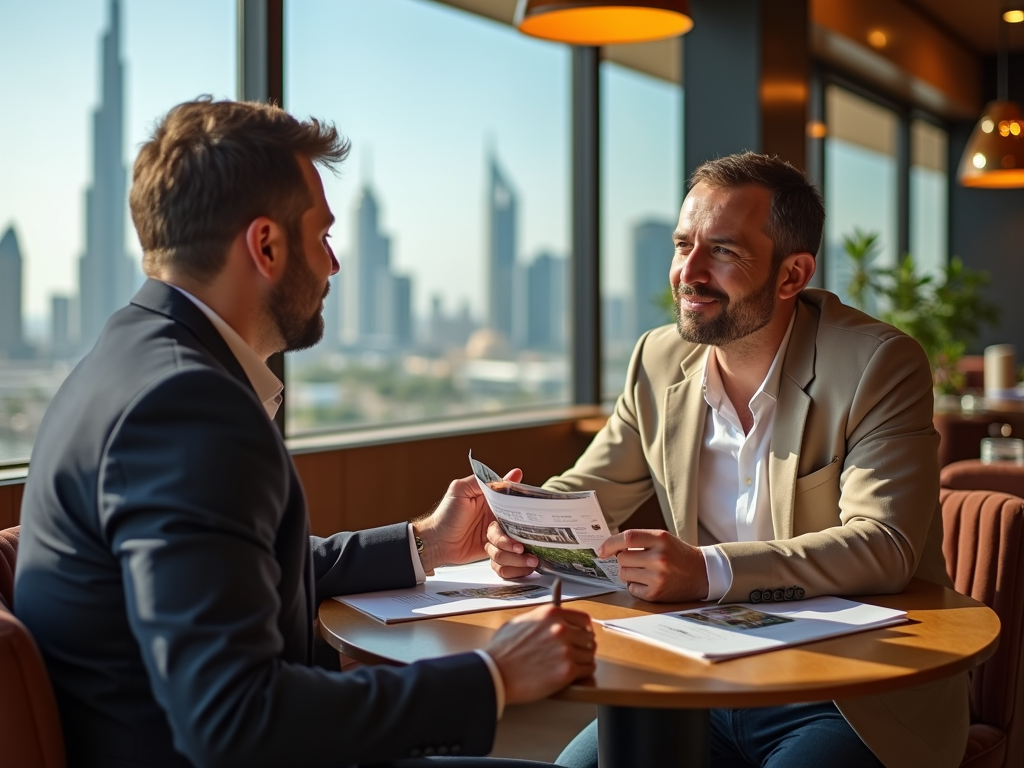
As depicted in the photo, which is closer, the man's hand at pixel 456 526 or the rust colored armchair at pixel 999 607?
the man's hand at pixel 456 526

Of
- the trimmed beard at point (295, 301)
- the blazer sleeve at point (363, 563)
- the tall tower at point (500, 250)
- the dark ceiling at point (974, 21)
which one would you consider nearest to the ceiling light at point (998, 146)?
the dark ceiling at point (974, 21)

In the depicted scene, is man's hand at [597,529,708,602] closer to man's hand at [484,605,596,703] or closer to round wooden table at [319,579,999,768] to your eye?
round wooden table at [319,579,999,768]

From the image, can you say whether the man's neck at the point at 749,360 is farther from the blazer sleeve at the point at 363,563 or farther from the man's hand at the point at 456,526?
the blazer sleeve at the point at 363,563

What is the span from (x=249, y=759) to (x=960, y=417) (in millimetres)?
4684

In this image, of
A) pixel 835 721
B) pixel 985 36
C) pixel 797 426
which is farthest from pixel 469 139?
pixel 985 36

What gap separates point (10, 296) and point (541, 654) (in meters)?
1.99

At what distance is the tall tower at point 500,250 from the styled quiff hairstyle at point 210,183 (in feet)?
10.2

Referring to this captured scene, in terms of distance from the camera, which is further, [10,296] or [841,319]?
[10,296]

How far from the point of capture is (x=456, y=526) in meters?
1.96

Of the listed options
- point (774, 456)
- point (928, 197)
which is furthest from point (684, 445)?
point (928, 197)

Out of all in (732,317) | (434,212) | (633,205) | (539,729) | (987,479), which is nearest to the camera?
(732,317)

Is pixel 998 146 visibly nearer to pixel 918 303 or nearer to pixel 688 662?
pixel 918 303

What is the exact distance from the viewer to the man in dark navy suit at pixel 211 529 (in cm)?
113

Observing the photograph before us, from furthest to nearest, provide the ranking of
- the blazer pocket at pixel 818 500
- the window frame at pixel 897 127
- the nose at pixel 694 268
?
the window frame at pixel 897 127, the nose at pixel 694 268, the blazer pocket at pixel 818 500
